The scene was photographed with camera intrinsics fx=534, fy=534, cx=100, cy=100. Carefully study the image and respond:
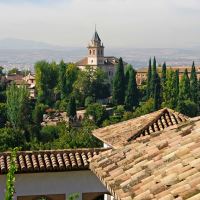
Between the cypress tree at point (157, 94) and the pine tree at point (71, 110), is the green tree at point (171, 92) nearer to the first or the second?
the cypress tree at point (157, 94)

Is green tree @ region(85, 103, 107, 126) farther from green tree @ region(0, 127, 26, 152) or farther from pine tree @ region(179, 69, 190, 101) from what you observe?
green tree @ region(0, 127, 26, 152)

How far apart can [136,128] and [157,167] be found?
28.3ft

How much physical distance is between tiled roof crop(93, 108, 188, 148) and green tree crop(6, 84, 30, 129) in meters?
48.8

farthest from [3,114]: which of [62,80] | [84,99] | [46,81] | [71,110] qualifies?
[46,81]

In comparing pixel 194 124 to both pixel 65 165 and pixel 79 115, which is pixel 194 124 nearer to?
pixel 65 165

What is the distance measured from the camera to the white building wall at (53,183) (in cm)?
1274

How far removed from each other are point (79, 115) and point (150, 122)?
63.2 metres

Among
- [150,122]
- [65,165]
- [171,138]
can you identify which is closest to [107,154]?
[171,138]

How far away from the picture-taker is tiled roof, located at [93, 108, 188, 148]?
13890 mm

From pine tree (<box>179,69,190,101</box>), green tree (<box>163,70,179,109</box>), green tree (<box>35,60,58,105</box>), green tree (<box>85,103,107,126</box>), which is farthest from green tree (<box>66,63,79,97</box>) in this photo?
pine tree (<box>179,69,190,101</box>)

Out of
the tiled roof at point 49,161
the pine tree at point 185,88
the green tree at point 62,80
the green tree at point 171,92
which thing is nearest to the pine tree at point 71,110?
the green tree at point 171,92

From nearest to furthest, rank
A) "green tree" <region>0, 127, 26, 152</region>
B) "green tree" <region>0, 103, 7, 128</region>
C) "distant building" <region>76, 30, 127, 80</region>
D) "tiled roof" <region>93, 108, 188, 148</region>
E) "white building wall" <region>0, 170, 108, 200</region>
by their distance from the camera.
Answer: "white building wall" <region>0, 170, 108, 200</region>, "tiled roof" <region>93, 108, 188, 148</region>, "green tree" <region>0, 127, 26, 152</region>, "green tree" <region>0, 103, 7, 128</region>, "distant building" <region>76, 30, 127, 80</region>

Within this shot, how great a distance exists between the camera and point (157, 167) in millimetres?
5969

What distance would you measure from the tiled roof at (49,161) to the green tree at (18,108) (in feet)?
166
